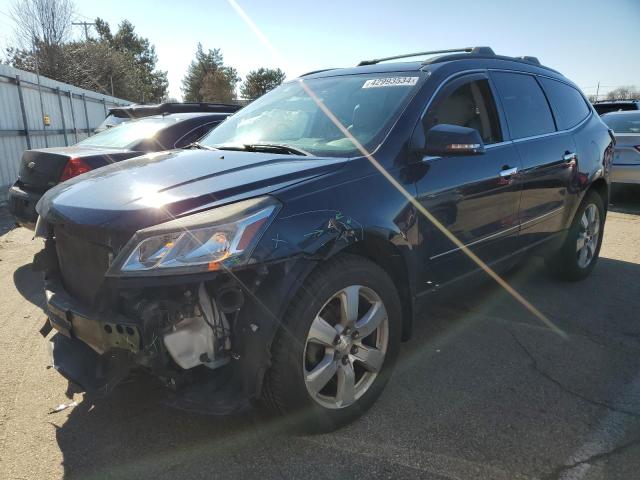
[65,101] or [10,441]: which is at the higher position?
[65,101]

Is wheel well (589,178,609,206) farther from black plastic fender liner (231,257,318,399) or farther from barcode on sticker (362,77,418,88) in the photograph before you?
black plastic fender liner (231,257,318,399)

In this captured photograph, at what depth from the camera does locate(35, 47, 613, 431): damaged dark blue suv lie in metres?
2.10

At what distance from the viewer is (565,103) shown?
15.4ft

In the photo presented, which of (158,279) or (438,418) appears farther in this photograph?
(438,418)

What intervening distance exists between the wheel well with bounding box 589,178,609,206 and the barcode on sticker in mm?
2673

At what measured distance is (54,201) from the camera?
2586 mm

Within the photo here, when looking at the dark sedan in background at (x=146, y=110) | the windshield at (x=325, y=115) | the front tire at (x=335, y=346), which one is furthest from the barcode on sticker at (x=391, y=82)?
the dark sedan in background at (x=146, y=110)

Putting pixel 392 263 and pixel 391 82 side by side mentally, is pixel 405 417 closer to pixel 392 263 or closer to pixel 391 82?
pixel 392 263

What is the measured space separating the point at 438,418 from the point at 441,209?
115 centimetres

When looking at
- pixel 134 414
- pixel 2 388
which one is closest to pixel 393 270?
pixel 134 414

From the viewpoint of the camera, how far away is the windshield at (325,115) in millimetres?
2922

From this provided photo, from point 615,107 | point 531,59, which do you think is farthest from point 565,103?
point 615,107

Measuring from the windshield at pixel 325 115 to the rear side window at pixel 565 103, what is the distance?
6.25 ft

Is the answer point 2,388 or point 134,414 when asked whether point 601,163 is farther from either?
point 2,388
